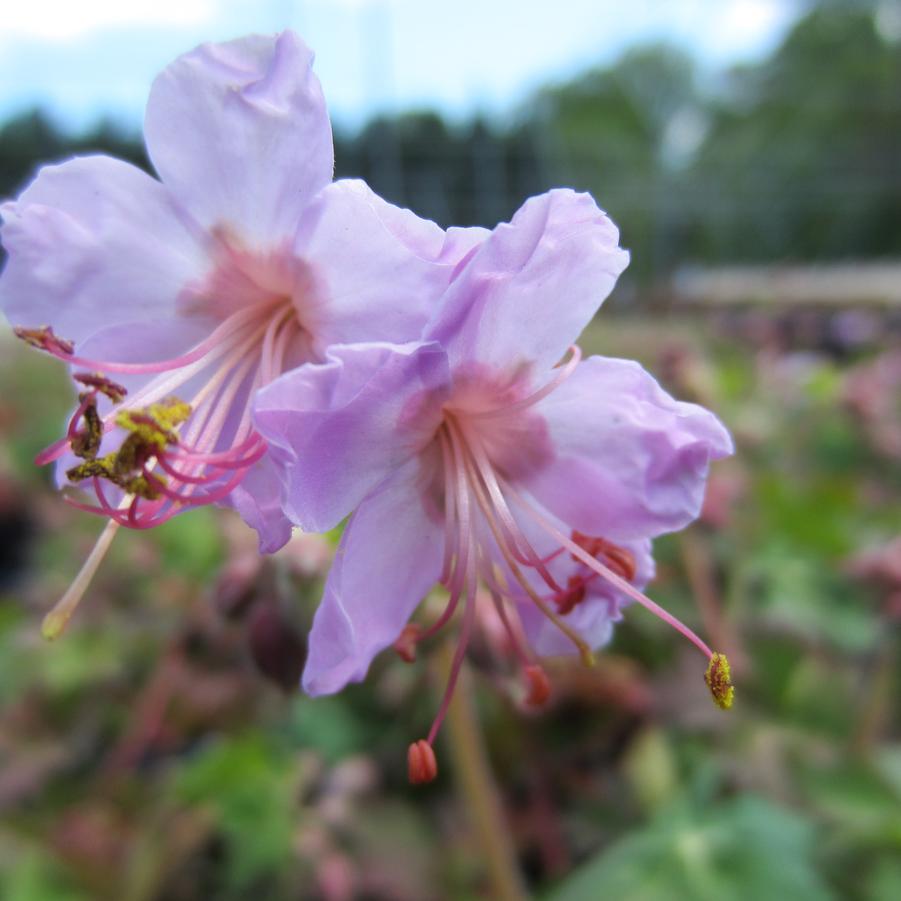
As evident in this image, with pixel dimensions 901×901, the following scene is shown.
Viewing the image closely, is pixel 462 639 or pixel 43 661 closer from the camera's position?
pixel 462 639

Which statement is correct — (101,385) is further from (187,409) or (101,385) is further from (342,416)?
(342,416)

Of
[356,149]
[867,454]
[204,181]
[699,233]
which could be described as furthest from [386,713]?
[699,233]

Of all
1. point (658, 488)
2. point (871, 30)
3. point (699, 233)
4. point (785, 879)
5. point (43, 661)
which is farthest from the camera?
point (871, 30)

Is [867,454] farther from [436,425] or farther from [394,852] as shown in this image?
[436,425]

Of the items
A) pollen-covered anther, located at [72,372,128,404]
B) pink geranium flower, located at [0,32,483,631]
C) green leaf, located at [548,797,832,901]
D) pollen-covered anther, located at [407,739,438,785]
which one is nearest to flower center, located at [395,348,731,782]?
pollen-covered anther, located at [407,739,438,785]

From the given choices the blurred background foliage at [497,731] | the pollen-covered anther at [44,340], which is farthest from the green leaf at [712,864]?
the pollen-covered anther at [44,340]

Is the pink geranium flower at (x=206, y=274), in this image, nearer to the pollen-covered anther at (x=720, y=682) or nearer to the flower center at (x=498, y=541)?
the flower center at (x=498, y=541)

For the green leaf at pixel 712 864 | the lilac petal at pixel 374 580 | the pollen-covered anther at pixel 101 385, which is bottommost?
the green leaf at pixel 712 864

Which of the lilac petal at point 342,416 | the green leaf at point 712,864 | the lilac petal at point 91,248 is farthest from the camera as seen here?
the green leaf at point 712,864
